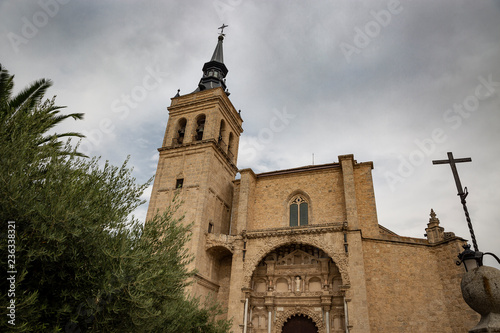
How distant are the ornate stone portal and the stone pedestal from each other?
10678 millimetres

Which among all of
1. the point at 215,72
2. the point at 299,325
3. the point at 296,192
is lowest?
the point at 299,325

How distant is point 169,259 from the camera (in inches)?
280

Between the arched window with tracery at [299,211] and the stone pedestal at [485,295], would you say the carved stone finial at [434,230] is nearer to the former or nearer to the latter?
the arched window with tracery at [299,211]

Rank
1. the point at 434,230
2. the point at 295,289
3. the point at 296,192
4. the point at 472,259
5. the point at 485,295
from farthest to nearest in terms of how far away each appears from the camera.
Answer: the point at 296,192
the point at 434,230
the point at 295,289
the point at 472,259
the point at 485,295

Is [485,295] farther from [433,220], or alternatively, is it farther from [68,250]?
[433,220]

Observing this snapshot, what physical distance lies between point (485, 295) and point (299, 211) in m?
13.6

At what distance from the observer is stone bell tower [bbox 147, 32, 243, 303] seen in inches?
658

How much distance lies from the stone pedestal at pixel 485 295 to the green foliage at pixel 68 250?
4790mm

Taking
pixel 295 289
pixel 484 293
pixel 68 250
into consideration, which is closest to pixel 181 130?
pixel 295 289

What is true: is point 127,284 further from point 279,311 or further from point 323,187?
point 323,187

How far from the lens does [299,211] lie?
58.9ft

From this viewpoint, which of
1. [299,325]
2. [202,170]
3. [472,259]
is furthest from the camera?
[202,170]

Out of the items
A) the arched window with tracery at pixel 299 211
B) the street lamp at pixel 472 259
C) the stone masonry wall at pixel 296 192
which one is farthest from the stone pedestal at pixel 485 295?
the arched window with tracery at pixel 299 211

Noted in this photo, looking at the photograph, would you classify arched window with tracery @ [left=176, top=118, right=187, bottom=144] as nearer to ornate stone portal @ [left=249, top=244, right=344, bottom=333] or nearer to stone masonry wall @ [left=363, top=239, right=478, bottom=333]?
ornate stone portal @ [left=249, top=244, right=344, bottom=333]
